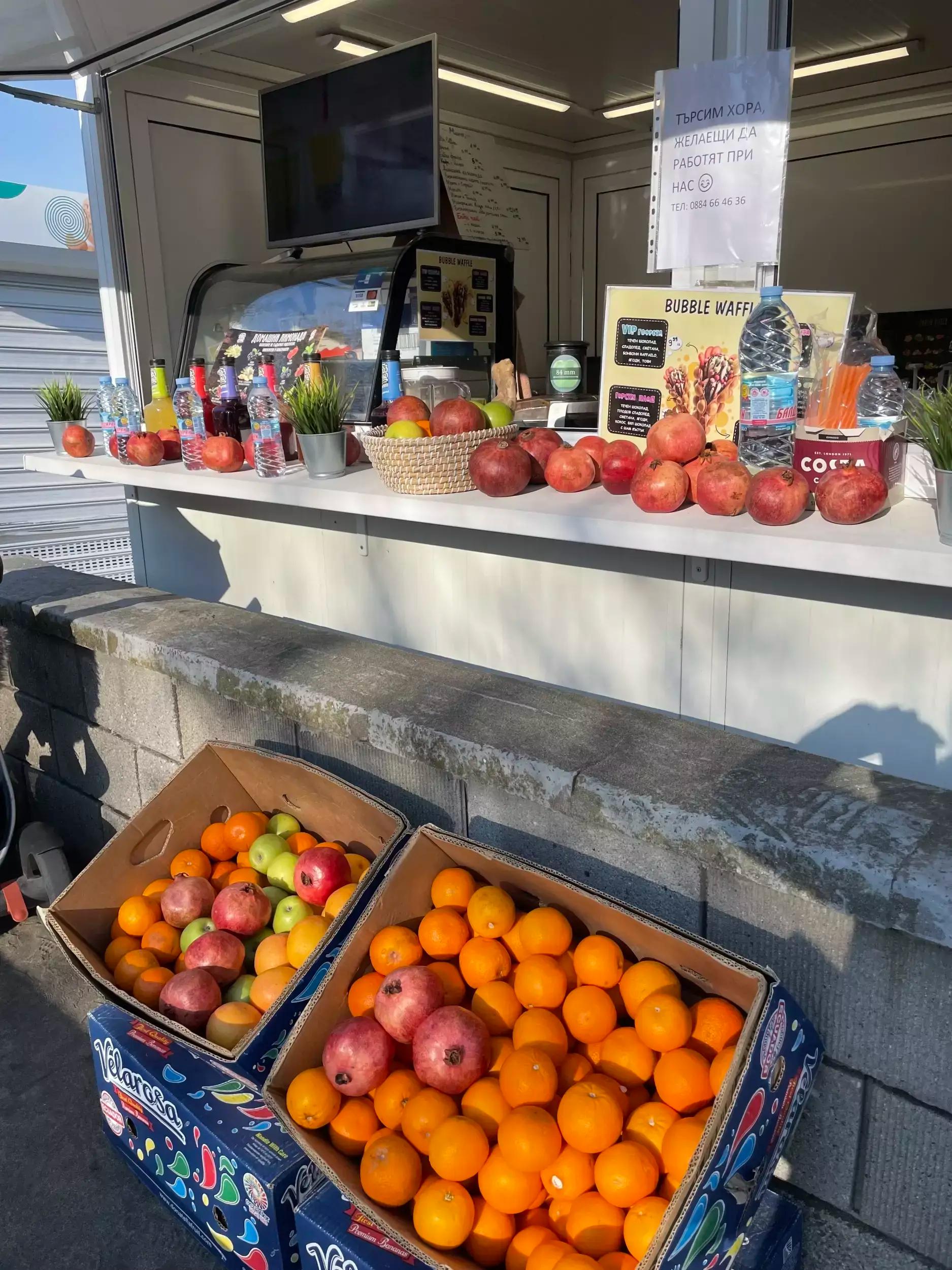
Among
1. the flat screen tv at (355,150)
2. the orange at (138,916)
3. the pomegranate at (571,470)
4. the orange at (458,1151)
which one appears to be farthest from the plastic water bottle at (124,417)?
the orange at (458,1151)

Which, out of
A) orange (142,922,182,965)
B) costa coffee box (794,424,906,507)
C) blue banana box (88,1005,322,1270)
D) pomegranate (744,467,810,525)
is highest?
costa coffee box (794,424,906,507)

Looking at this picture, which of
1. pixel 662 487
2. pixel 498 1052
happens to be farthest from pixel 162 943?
pixel 662 487

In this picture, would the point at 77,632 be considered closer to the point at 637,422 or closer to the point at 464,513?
the point at 464,513

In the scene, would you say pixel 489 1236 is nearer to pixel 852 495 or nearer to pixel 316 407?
pixel 852 495

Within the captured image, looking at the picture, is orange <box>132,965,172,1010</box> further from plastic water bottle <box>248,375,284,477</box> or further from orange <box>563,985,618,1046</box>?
plastic water bottle <box>248,375,284,477</box>

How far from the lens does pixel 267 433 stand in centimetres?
283

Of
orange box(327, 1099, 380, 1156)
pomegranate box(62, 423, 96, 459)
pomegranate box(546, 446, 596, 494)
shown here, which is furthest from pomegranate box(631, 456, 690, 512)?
pomegranate box(62, 423, 96, 459)

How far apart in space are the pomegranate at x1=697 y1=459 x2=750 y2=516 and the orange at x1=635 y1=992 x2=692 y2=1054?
98 centimetres

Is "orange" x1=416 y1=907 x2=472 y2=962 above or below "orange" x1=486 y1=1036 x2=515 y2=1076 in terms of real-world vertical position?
above

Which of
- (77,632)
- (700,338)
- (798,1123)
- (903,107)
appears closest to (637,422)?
(700,338)

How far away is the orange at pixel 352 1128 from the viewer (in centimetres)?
131

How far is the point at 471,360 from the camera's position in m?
4.14

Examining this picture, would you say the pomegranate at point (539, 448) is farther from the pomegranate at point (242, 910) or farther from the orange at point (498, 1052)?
the orange at point (498, 1052)

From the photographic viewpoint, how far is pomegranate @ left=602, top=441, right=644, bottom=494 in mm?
2098
